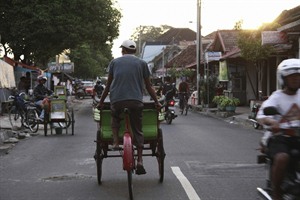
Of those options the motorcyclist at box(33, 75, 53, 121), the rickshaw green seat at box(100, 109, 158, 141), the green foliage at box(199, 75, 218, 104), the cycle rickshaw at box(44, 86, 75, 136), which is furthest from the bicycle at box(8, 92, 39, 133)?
the green foliage at box(199, 75, 218, 104)

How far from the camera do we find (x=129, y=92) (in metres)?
7.34

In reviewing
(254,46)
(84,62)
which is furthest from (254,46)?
(84,62)

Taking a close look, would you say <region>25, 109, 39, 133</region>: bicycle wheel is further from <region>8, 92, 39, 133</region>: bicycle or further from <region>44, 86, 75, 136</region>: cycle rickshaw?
<region>44, 86, 75, 136</region>: cycle rickshaw

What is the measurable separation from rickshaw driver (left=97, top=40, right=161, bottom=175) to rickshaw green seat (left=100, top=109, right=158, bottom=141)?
0.98ft

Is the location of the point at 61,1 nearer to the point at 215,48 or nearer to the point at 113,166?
the point at 215,48

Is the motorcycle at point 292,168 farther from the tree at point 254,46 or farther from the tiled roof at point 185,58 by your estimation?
the tiled roof at point 185,58

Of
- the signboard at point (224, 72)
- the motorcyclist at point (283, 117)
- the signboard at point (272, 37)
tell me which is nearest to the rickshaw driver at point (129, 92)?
the motorcyclist at point (283, 117)

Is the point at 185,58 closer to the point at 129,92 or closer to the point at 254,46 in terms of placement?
the point at 254,46

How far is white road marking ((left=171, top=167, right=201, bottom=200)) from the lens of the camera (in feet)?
23.8

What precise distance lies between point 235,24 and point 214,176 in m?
18.0

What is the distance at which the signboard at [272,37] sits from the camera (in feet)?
67.4

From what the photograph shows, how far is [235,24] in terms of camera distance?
25.9 metres

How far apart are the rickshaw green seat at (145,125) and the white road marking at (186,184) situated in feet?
2.78

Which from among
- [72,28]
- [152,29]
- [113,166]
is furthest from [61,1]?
[152,29]
